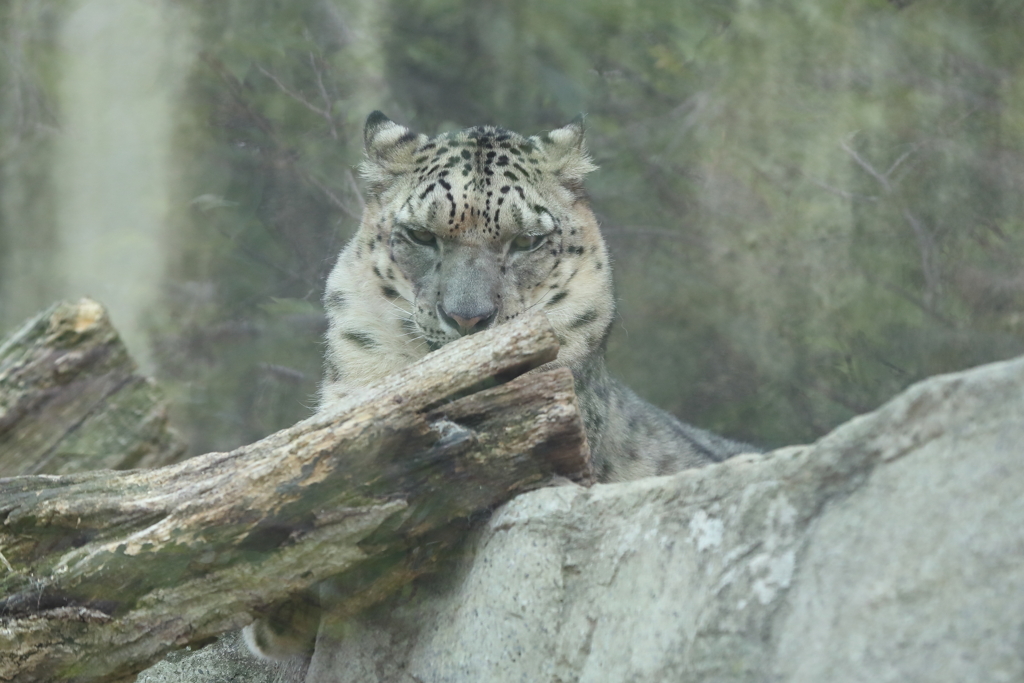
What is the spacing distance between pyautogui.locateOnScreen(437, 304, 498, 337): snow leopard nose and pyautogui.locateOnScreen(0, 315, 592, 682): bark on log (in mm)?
720

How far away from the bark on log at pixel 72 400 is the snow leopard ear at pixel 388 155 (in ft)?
6.16

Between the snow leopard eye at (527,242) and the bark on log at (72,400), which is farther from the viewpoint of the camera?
the bark on log at (72,400)

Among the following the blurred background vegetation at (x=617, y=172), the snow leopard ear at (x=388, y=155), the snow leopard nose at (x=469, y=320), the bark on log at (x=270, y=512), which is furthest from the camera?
the blurred background vegetation at (x=617, y=172)

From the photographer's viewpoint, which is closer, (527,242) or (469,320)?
(469,320)

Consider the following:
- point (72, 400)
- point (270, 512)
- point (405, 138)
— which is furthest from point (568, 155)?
point (72, 400)

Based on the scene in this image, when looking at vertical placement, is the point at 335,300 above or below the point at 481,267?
below

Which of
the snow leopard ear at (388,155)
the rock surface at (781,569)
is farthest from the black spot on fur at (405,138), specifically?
the rock surface at (781,569)

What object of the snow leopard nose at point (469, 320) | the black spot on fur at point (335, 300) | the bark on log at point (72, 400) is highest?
the snow leopard nose at point (469, 320)

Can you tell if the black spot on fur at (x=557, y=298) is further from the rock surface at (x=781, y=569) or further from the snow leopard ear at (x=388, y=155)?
the rock surface at (x=781, y=569)

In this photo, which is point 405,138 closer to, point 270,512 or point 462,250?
point 462,250

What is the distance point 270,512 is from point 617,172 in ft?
16.3

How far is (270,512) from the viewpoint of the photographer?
249 centimetres

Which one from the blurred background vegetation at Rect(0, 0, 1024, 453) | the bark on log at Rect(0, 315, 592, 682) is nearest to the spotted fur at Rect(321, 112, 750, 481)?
the bark on log at Rect(0, 315, 592, 682)

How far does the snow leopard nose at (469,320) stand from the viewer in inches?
136
